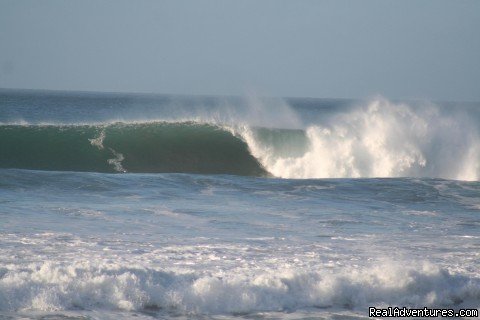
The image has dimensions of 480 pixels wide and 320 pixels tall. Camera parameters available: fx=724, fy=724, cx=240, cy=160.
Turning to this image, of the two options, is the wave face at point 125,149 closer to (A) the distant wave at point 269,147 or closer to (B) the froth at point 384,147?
(A) the distant wave at point 269,147

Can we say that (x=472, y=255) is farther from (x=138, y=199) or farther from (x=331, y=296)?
(x=138, y=199)

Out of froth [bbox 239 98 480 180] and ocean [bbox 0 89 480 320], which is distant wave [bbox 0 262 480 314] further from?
froth [bbox 239 98 480 180]

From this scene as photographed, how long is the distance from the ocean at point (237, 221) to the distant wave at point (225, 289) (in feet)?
0.05

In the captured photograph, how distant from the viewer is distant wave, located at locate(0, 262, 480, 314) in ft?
21.6

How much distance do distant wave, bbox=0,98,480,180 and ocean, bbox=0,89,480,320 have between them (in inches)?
2.3

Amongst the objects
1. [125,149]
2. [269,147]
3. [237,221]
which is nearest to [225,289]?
[237,221]

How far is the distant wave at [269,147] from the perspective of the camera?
19.5 metres

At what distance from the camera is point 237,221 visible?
1069 centimetres

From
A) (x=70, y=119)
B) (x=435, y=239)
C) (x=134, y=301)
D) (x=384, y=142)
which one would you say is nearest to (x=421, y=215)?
(x=435, y=239)

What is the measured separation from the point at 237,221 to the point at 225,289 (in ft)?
12.7

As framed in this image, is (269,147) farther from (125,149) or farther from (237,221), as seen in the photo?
→ (237,221)

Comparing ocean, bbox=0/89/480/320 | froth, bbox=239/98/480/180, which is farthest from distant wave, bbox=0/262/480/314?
froth, bbox=239/98/480/180

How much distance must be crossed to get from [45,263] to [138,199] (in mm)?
5404

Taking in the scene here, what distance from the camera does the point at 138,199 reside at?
12539mm
